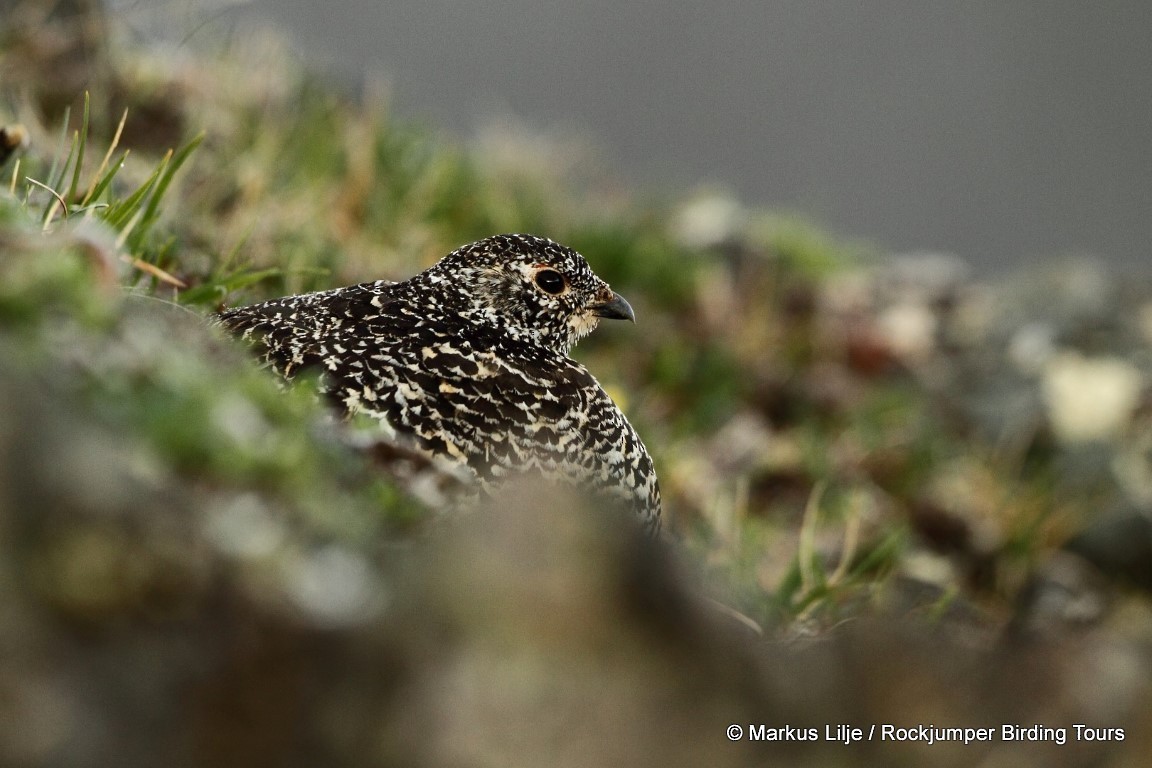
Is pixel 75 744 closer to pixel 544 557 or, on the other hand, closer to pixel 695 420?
pixel 544 557

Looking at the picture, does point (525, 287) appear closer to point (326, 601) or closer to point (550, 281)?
point (550, 281)

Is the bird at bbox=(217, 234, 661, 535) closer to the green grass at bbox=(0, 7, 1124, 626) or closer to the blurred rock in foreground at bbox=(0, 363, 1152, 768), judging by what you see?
the green grass at bbox=(0, 7, 1124, 626)

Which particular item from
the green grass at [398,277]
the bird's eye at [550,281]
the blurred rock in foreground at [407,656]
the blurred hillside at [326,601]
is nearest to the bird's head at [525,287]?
the bird's eye at [550,281]

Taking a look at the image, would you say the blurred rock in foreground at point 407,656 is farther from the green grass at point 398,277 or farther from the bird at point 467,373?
the bird at point 467,373

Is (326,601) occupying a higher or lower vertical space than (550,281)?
lower

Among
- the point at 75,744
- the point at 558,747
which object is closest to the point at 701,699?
the point at 558,747

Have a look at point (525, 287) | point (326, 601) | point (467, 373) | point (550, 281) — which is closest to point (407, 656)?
point (326, 601)

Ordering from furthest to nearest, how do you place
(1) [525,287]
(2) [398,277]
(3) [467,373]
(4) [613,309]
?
(2) [398,277] < (4) [613,309] < (1) [525,287] < (3) [467,373]

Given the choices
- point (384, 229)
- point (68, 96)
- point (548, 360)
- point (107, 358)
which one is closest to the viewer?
point (107, 358)
